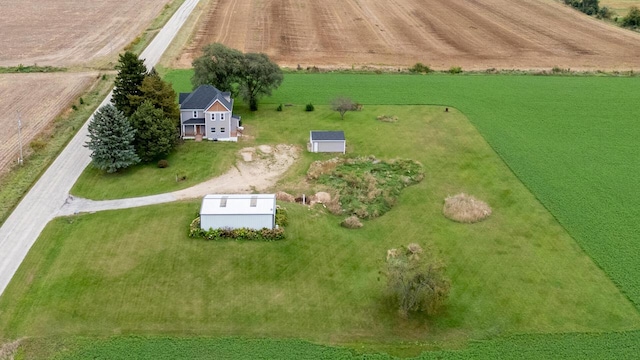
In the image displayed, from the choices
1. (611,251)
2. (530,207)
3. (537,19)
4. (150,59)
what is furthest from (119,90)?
(537,19)

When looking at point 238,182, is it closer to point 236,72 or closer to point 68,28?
point 236,72

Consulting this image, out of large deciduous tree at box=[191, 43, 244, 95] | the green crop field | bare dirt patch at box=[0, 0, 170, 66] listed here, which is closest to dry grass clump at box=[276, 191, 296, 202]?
the green crop field

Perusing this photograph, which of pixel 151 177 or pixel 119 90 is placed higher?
pixel 119 90

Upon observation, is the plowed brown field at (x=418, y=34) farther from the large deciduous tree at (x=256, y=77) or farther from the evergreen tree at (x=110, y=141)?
the evergreen tree at (x=110, y=141)

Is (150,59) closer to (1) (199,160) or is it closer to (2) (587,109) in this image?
(1) (199,160)

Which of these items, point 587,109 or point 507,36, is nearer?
point 587,109

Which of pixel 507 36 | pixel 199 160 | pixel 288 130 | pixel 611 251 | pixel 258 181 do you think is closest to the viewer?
pixel 611 251

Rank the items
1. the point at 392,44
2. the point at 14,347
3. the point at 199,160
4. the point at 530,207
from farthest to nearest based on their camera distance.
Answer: the point at 392,44 → the point at 199,160 → the point at 530,207 → the point at 14,347

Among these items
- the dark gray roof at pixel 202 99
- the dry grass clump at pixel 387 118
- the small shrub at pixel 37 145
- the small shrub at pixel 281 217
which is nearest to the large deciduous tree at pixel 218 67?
the dark gray roof at pixel 202 99
